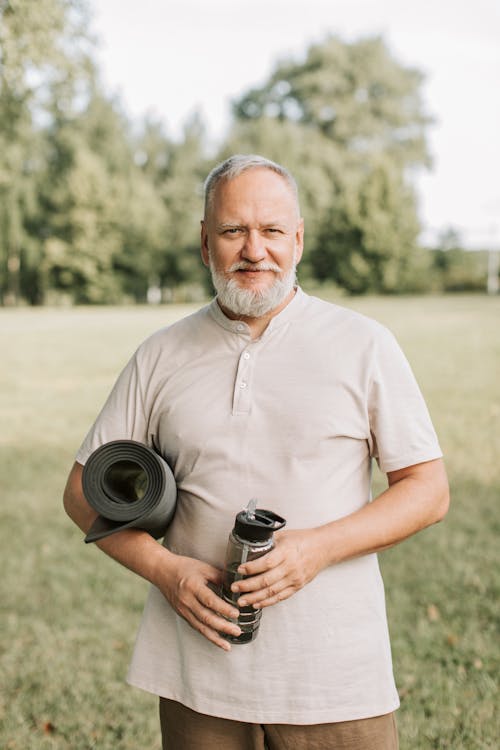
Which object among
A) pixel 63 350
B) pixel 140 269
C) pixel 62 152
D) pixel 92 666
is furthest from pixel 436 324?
pixel 62 152

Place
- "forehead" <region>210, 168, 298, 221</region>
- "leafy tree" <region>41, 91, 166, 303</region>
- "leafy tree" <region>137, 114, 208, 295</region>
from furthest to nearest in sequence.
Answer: "leafy tree" <region>137, 114, 208, 295</region>
"leafy tree" <region>41, 91, 166, 303</region>
"forehead" <region>210, 168, 298, 221</region>

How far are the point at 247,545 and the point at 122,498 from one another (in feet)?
1.45

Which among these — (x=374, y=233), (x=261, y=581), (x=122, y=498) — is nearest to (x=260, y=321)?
(x=122, y=498)

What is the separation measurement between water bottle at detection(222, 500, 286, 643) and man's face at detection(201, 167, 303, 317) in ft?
1.95

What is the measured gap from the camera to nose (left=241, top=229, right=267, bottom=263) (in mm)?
2094

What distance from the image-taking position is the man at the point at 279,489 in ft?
6.52

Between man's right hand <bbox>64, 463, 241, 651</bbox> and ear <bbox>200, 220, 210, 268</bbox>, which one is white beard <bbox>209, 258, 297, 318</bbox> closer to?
ear <bbox>200, 220, 210, 268</bbox>

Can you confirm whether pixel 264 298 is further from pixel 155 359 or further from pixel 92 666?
pixel 92 666

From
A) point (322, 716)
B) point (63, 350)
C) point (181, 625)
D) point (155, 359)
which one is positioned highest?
point (155, 359)

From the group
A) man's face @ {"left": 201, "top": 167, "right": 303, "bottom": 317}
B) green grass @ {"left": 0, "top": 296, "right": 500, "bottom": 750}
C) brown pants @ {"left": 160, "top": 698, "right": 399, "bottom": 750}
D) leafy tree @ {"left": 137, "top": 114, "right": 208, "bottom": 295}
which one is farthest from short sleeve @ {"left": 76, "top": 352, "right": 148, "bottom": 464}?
leafy tree @ {"left": 137, "top": 114, "right": 208, "bottom": 295}

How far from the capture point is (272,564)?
183cm

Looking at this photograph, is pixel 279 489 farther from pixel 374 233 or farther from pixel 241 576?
pixel 374 233

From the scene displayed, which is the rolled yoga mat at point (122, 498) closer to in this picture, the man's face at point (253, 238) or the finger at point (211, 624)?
the finger at point (211, 624)

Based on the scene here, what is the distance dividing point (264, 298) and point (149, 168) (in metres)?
47.6
